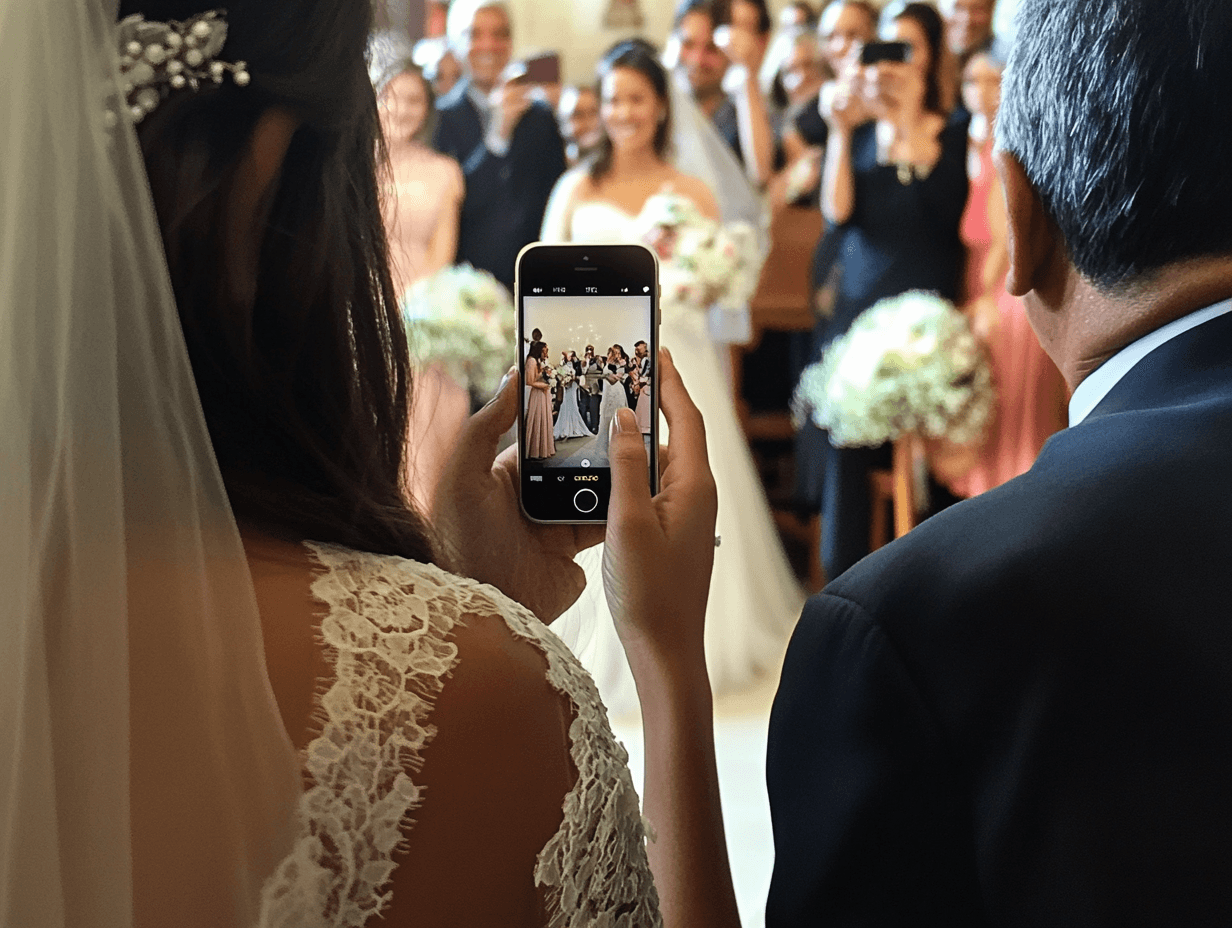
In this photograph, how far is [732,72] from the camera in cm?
468

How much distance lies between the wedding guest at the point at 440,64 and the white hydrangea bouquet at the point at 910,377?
6.19 feet

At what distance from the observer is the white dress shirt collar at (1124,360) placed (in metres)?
0.71

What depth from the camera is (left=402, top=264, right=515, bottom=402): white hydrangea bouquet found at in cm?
411

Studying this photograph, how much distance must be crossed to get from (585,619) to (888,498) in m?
3.34

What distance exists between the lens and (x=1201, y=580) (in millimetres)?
607

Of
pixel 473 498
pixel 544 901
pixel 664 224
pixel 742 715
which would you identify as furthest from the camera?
pixel 664 224

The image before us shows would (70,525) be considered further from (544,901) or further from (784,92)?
(784,92)

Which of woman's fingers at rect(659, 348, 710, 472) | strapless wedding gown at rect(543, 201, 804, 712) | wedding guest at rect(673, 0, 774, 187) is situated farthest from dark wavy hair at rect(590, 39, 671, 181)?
woman's fingers at rect(659, 348, 710, 472)

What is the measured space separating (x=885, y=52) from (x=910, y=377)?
1.18 meters

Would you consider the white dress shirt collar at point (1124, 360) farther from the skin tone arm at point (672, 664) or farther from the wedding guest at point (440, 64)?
the wedding guest at point (440, 64)

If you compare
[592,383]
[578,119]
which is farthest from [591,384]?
[578,119]

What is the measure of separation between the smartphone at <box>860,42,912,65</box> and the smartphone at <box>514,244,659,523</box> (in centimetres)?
334

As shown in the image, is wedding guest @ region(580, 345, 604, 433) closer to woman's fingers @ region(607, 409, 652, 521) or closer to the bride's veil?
woman's fingers @ region(607, 409, 652, 521)

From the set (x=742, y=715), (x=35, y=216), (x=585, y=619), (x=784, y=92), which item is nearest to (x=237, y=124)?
(x=35, y=216)
